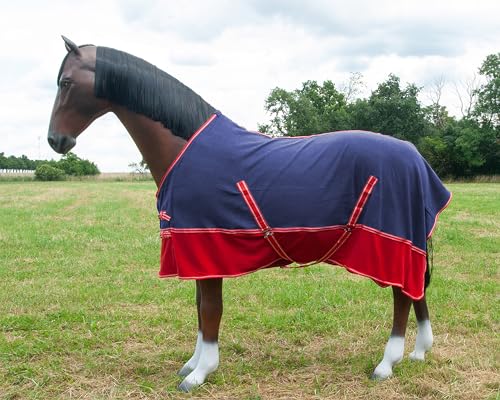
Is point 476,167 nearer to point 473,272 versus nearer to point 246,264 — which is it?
point 473,272

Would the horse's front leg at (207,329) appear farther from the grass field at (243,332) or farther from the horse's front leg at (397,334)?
the horse's front leg at (397,334)

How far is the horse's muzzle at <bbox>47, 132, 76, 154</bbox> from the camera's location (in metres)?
3.54

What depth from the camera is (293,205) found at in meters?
3.51

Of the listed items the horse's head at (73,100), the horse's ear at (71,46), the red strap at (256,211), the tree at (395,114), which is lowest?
the red strap at (256,211)

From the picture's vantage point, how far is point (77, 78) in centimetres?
349

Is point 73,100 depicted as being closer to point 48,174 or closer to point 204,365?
point 204,365

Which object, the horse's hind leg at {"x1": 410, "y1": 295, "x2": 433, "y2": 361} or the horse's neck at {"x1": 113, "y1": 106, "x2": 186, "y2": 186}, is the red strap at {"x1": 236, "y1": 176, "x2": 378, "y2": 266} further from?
the horse's hind leg at {"x1": 410, "y1": 295, "x2": 433, "y2": 361}

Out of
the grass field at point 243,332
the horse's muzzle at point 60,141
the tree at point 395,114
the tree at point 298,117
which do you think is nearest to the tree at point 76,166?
the tree at point 298,117

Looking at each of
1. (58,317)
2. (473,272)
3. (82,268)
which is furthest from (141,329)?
(473,272)

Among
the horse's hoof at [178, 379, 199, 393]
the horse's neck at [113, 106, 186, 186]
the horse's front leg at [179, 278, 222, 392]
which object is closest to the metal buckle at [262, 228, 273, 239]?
the horse's front leg at [179, 278, 222, 392]

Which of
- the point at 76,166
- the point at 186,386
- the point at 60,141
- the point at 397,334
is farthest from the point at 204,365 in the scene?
the point at 76,166

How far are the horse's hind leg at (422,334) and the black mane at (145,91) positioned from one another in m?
2.15

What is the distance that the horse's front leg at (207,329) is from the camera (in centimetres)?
366

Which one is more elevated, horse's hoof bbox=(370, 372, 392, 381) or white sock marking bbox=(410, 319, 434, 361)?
white sock marking bbox=(410, 319, 434, 361)
